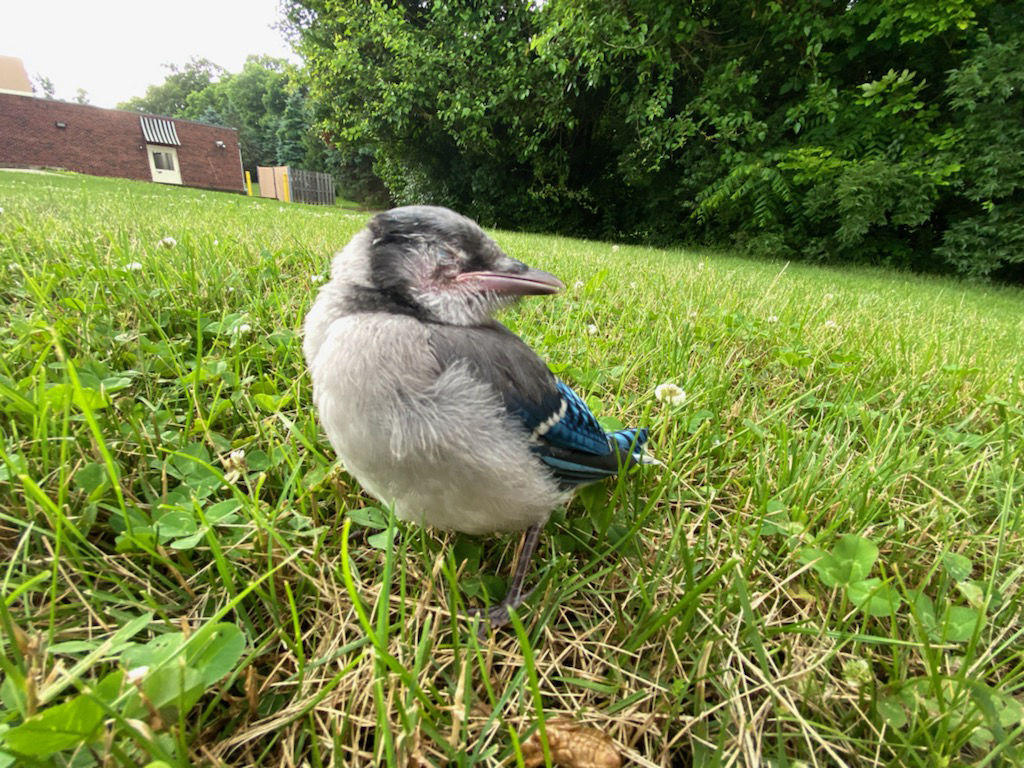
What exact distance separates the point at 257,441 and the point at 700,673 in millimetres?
1416

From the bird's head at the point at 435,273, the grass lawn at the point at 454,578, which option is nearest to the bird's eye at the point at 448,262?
the bird's head at the point at 435,273

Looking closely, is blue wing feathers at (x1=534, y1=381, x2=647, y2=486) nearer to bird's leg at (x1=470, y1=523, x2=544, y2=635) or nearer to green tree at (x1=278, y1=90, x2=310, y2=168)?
bird's leg at (x1=470, y1=523, x2=544, y2=635)

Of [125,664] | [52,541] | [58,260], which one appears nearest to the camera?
[125,664]

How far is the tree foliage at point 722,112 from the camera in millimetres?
10047

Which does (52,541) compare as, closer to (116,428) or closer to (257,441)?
(116,428)

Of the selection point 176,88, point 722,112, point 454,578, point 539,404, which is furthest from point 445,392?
point 176,88

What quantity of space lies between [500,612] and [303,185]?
1531 inches

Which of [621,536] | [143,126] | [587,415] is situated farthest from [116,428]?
[143,126]

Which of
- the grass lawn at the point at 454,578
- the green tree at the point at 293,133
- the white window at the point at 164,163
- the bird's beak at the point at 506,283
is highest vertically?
the green tree at the point at 293,133

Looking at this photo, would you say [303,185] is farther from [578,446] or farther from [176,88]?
[176,88]

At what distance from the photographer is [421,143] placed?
57.2ft

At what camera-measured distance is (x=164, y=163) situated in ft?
134

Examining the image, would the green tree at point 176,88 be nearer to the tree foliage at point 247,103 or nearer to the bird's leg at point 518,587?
the tree foliage at point 247,103

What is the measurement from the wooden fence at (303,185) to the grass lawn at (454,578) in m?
36.0
